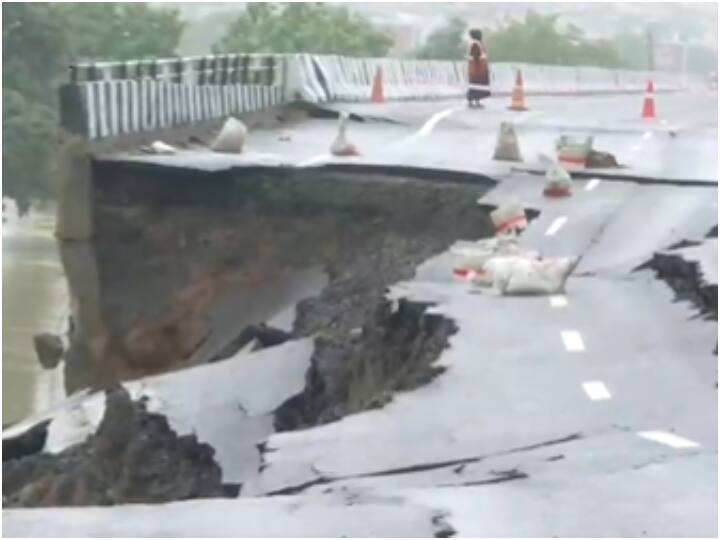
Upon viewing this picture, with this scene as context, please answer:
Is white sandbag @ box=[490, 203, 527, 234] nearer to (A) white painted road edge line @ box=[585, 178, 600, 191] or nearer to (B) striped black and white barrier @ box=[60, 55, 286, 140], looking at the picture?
(A) white painted road edge line @ box=[585, 178, 600, 191]

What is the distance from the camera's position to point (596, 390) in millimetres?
11062

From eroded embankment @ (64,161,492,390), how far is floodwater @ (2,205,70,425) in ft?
3.47

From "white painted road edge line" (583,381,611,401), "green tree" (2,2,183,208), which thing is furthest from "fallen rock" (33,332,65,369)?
"green tree" (2,2,183,208)

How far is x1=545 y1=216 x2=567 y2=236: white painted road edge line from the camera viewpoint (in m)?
18.3

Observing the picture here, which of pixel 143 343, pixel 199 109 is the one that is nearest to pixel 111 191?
pixel 143 343

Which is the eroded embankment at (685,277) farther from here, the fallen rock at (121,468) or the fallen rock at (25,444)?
the fallen rock at (25,444)

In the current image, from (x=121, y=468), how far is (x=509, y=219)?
6325 millimetres

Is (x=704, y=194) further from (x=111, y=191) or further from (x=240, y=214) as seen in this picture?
(x=111, y=191)

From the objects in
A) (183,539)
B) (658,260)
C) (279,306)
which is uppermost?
(183,539)

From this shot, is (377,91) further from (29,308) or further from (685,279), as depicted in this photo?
(685,279)

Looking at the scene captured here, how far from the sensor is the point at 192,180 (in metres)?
22.1

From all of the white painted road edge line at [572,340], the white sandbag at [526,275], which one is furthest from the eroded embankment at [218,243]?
the white painted road edge line at [572,340]

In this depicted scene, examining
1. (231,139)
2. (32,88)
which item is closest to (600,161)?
(231,139)

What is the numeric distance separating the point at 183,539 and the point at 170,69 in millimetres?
22201
